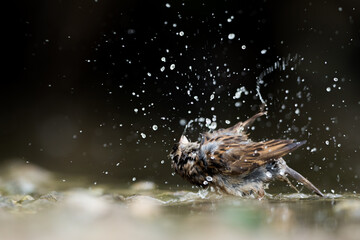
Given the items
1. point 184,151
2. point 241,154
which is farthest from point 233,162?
point 184,151

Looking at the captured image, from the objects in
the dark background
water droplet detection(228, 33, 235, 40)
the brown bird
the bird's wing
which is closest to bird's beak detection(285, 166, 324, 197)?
the brown bird

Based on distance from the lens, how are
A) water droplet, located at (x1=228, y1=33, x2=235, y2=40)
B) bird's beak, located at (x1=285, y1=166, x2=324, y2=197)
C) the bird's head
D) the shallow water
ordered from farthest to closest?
1. water droplet, located at (x1=228, y1=33, x2=235, y2=40)
2. bird's beak, located at (x1=285, y1=166, x2=324, y2=197)
3. the bird's head
4. the shallow water

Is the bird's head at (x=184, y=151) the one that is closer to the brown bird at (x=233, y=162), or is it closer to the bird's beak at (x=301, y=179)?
the brown bird at (x=233, y=162)

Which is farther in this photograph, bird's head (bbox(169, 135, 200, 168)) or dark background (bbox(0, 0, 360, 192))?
dark background (bbox(0, 0, 360, 192))

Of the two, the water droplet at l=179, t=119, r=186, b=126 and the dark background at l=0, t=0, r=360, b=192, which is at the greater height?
the dark background at l=0, t=0, r=360, b=192

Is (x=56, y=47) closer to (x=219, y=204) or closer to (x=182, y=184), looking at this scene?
(x=182, y=184)

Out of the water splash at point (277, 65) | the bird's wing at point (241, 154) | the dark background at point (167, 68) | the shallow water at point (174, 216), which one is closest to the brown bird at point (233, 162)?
the bird's wing at point (241, 154)

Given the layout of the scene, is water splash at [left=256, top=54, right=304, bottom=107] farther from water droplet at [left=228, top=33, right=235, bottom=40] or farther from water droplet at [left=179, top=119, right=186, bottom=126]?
water droplet at [left=179, top=119, right=186, bottom=126]

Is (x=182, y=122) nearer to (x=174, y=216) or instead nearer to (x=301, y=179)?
(x=301, y=179)
